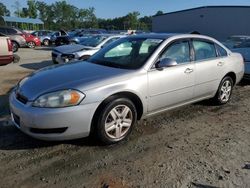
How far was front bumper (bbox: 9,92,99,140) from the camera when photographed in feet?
12.0

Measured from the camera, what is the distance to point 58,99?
3.71 metres

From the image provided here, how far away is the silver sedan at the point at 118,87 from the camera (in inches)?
147

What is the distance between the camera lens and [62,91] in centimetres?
377

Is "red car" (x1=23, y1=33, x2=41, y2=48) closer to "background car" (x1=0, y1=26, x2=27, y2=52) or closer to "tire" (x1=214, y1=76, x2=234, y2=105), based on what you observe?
"background car" (x1=0, y1=26, x2=27, y2=52)

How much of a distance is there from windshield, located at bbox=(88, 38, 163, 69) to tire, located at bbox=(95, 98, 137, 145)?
0.67 metres

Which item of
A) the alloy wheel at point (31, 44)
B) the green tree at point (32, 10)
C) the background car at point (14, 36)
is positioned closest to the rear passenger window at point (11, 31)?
the background car at point (14, 36)

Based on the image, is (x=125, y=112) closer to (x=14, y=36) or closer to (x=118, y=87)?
(x=118, y=87)

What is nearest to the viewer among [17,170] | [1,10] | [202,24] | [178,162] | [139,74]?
[17,170]

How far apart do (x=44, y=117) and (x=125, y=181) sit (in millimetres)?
1232

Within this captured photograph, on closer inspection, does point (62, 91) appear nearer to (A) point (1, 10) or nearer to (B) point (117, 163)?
(B) point (117, 163)

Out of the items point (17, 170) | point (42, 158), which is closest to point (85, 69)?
point (42, 158)

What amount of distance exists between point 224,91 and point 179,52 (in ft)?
5.31

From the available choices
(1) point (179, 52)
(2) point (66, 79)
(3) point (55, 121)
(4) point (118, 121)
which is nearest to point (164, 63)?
(1) point (179, 52)

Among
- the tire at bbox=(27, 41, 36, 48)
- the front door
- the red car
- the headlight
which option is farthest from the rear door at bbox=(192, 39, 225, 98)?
the tire at bbox=(27, 41, 36, 48)
